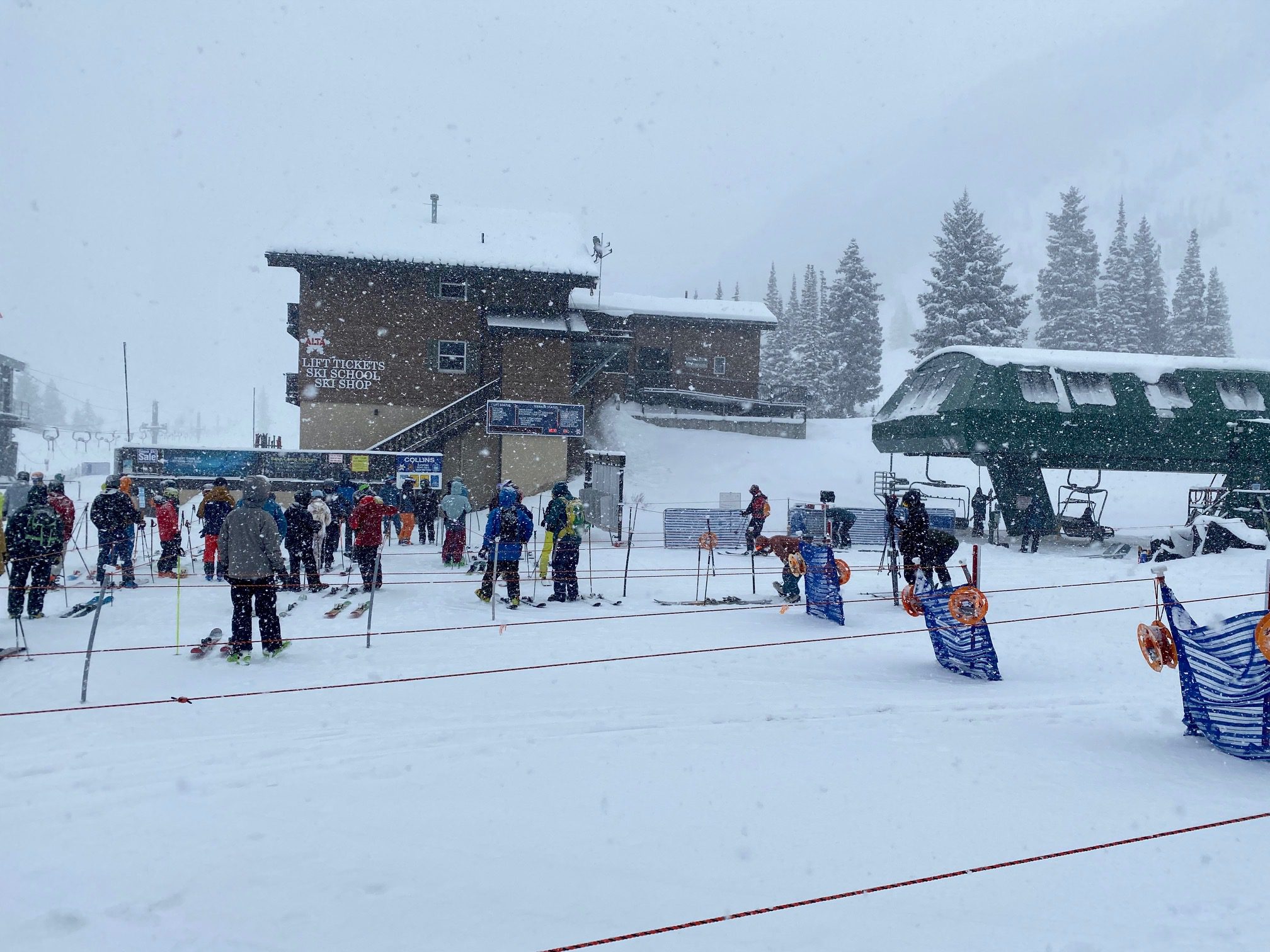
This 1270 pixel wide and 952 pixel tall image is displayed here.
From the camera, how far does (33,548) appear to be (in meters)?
10.2

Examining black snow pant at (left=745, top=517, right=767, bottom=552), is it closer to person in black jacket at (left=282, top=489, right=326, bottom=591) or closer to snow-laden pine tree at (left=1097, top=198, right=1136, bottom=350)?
person in black jacket at (left=282, top=489, right=326, bottom=591)

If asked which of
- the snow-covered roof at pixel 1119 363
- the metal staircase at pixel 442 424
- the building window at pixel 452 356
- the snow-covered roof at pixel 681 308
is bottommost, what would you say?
the metal staircase at pixel 442 424

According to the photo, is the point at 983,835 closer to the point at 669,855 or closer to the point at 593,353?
the point at 669,855

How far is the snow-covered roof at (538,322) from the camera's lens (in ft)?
92.4

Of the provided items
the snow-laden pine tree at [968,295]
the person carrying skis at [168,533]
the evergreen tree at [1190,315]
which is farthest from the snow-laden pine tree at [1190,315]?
the person carrying skis at [168,533]

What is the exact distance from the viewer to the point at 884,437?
23.9m

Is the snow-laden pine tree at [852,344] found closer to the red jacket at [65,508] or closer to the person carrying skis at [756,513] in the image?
the person carrying skis at [756,513]

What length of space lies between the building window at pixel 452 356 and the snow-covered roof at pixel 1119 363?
1759 cm

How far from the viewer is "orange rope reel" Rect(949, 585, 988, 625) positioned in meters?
7.71

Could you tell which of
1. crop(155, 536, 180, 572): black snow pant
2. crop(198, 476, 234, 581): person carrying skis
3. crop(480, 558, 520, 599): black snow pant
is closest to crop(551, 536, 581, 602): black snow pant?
crop(480, 558, 520, 599): black snow pant

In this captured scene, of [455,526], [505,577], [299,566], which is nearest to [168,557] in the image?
[299,566]

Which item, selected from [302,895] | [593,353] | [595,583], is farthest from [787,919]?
[593,353]

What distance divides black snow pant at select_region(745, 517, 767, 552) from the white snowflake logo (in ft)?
58.6

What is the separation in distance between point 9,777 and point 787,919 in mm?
5042
